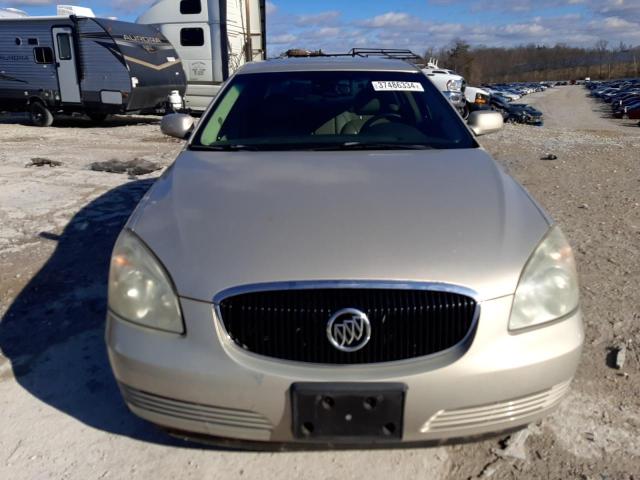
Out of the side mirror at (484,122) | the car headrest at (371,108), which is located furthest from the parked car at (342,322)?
the side mirror at (484,122)

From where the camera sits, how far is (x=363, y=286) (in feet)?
5.94

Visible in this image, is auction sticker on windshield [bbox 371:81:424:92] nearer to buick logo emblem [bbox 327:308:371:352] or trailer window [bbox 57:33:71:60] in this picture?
buick logo emblem [bbox 327:308:371:352]

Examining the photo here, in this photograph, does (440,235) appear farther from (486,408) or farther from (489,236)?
(486,408)

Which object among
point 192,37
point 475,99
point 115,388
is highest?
point 192,37

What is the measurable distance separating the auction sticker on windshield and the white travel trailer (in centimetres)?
1286

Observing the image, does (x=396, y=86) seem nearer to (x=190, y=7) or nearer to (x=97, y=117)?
(x=190, y=7)

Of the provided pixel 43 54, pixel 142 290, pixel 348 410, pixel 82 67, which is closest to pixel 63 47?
pixel 43 54

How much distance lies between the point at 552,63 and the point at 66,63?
16514 centimetres

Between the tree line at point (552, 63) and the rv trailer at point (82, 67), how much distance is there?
373 ft

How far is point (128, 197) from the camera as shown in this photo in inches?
245

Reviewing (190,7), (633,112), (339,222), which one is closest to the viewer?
(339,222)

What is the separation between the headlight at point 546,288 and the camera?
6.20 feet

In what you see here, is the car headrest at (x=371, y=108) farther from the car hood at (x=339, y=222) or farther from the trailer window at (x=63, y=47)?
the trailer window at (x=63, y=47)

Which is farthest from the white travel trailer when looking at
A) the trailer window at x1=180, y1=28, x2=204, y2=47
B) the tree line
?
the tree line
